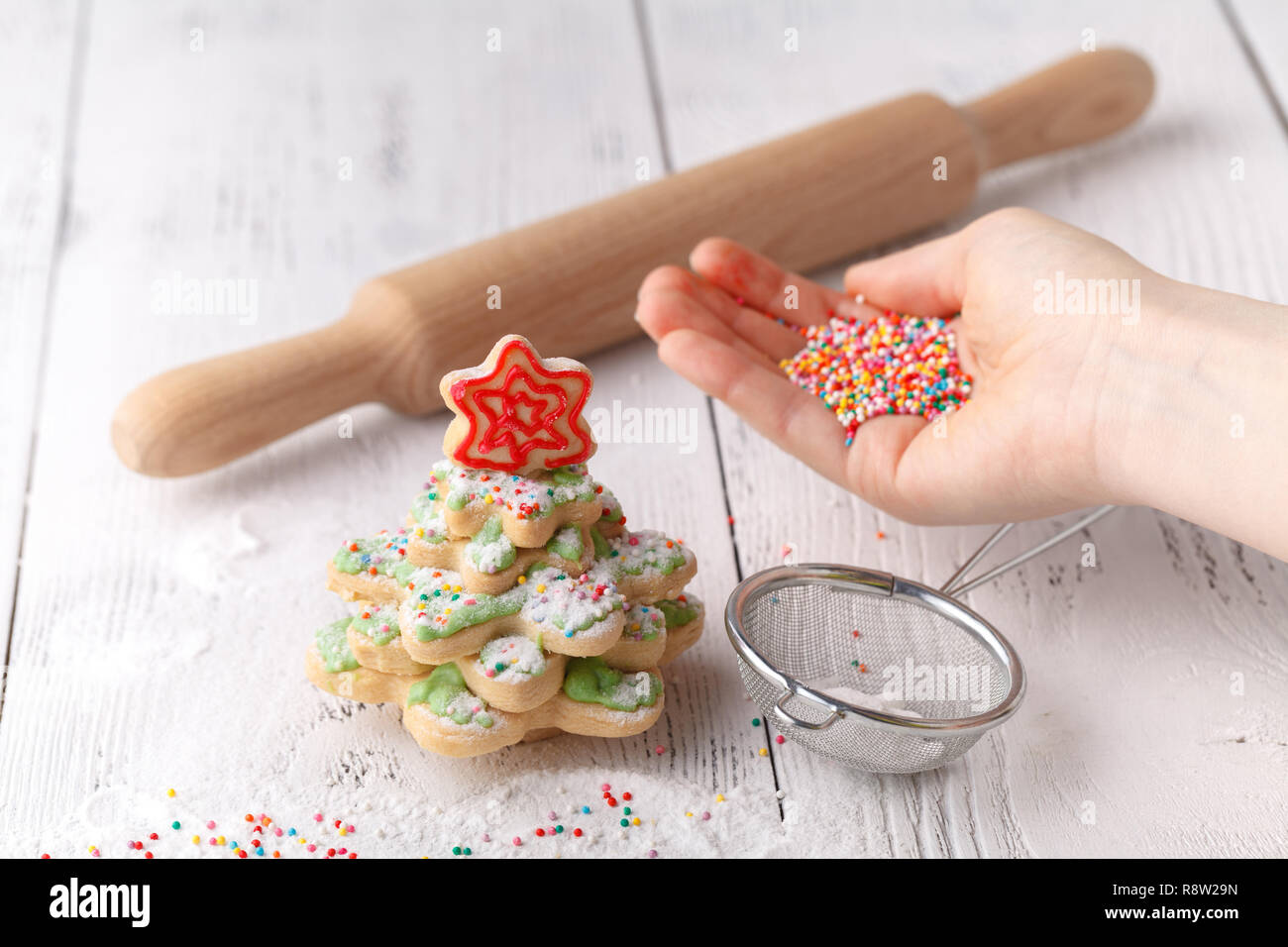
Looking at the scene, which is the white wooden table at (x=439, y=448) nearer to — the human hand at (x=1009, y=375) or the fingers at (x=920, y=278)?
the human hand at (x=1009, y=375)

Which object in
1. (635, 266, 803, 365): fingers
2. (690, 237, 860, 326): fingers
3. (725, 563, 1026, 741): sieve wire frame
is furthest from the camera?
(690, 237, 860, 326): fingers

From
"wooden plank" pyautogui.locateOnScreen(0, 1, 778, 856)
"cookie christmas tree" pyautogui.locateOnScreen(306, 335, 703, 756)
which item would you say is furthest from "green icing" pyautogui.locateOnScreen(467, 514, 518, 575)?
"wooden plank" pyautogui.locateOnScreen(0, 1, 778, 856)

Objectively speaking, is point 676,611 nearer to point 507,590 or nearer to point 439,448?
point 507,590

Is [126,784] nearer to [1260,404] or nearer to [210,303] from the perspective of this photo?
[210,303]

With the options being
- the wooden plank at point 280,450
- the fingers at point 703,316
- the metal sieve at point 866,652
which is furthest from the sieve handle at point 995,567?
the fingers at point 703,316

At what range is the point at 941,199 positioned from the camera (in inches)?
88.3

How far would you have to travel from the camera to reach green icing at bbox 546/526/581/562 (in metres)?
1.37

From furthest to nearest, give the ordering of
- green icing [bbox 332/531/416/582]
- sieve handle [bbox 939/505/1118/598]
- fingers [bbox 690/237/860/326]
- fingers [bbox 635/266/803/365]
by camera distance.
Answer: fingers [bbox 690/237/860/326] → fingers [bbox 635/266/803/365] → sieve handle [bbox 939/505/1118/598] → green icing [bbox 332/531/416/582]

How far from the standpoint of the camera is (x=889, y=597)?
1543 mm

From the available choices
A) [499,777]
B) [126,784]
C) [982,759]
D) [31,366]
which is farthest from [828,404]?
[31,366]

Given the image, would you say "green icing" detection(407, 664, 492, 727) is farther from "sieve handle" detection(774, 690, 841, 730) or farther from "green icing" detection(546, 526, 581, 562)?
"sieve handle" detection(774, 690, 841, 730)

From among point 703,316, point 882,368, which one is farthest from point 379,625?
point 882,368

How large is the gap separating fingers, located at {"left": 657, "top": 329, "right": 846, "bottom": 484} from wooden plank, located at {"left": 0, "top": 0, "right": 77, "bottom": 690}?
92 cm

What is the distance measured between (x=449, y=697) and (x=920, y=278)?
0.92 meters
